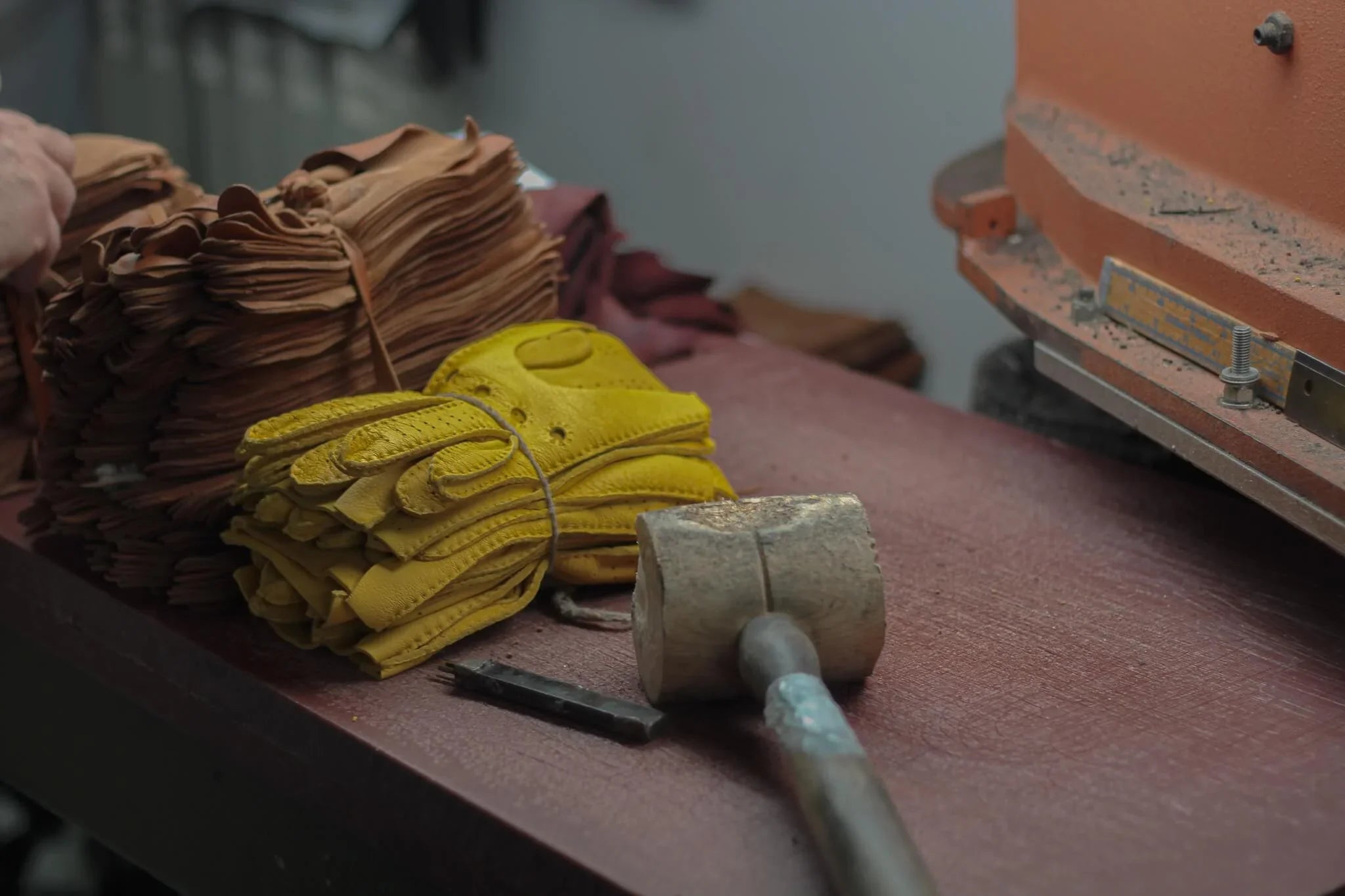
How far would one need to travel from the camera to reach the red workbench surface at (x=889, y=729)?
1.21m

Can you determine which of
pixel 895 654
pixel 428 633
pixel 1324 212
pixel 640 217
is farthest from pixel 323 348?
pixel 640 217

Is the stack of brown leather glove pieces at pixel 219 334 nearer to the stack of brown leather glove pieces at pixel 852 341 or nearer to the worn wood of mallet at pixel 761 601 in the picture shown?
the worn wood of mallet at pixel 761 601

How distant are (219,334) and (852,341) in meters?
1.54

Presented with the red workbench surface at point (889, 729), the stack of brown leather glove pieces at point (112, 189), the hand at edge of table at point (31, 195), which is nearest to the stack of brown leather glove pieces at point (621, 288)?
the red workbench surface at point (889, 729)

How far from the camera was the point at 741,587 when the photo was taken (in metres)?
1.33

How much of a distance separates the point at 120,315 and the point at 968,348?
1.71m

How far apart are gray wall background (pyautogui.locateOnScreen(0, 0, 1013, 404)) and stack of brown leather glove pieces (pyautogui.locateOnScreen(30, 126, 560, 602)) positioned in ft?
3.81

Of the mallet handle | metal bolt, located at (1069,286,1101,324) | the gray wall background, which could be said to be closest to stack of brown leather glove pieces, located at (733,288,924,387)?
the gray wall background

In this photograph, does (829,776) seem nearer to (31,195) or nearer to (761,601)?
(761,601)

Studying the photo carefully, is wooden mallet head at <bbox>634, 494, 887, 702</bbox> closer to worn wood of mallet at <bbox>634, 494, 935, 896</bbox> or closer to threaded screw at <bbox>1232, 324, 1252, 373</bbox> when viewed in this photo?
worn wood of mallet at <bbox>634, 494, 935, 896</bbox>

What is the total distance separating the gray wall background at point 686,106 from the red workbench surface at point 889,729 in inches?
36.1

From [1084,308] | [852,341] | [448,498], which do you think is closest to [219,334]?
[448,498]

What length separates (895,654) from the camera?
1.49 metres

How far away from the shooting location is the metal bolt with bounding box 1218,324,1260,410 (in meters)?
1.53
